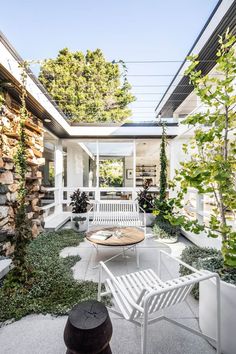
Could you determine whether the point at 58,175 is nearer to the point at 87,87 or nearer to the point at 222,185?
the point at 222,185

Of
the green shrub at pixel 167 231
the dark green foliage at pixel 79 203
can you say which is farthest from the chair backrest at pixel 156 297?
the dark green foliage at pixel 79 203

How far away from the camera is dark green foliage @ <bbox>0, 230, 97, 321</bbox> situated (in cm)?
218

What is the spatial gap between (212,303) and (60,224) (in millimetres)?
4562

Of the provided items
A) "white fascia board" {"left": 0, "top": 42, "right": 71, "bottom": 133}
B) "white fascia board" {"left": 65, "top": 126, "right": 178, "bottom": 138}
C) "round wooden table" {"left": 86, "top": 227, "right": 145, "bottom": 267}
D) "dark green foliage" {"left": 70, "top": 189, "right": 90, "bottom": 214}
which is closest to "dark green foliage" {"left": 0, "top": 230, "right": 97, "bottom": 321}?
"round wooden table" {"left": 86, "top": 227, "right": 145, "bottom": 267}

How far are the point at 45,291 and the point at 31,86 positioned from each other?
332cm

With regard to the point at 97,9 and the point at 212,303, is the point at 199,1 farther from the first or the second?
the point at 212,303

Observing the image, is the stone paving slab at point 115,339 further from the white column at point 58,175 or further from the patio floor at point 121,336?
the white column at point 58,175

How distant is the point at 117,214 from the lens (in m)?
5.18

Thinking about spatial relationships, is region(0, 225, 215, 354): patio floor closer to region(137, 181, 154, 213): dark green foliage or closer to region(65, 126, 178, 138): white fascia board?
region(137, 181, 154, 213): dark green foliage

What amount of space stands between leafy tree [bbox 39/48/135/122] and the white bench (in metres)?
9.02

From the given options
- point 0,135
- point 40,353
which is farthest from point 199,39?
point 40,353

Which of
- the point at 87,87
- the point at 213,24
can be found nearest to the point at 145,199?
the point at 213,24

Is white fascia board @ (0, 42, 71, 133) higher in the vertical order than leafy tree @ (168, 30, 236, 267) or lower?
higher

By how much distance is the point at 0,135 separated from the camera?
3324mm
